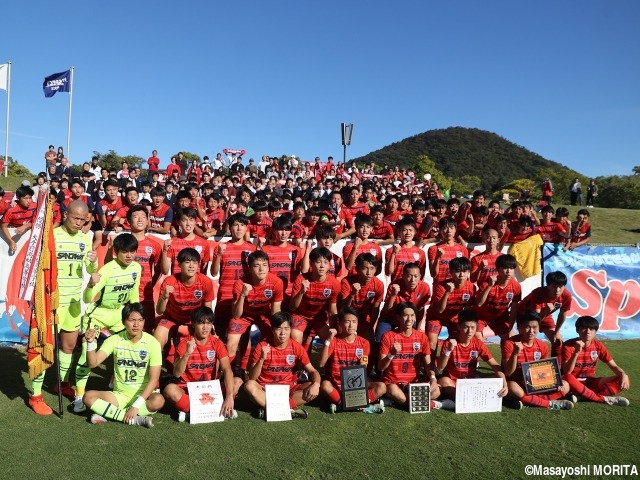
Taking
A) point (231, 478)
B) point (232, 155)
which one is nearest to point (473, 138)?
point (232, 155)

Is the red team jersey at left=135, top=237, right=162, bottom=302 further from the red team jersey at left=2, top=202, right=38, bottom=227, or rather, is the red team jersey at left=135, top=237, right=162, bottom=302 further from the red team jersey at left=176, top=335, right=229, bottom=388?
the red team jersey at left=2, top=202, right=38, bottom=227

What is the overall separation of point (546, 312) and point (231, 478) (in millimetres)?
4901

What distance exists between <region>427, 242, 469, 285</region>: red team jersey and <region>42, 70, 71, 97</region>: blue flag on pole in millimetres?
24578

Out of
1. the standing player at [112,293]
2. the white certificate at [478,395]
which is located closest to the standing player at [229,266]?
the standing player at [112,293]

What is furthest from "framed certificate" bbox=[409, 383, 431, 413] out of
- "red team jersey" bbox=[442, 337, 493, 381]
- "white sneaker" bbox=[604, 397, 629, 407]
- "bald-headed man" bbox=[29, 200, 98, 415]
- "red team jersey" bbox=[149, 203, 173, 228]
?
"red team jersey" bbox=[149, 203, 173, 228]

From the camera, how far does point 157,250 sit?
6.56 m

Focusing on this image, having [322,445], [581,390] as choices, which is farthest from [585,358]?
[322,445]

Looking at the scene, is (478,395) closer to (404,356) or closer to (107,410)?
(404,356)

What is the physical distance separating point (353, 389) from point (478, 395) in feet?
4.65

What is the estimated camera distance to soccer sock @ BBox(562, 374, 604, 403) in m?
5.88

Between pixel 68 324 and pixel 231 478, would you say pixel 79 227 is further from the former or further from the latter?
pixel 231 478

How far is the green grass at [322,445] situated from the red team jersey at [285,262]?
5.78 ft

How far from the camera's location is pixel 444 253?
23.8ft

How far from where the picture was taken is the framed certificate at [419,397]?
17.8 ft
